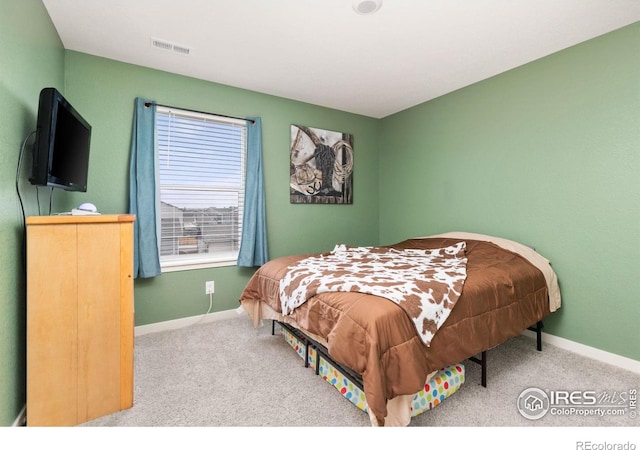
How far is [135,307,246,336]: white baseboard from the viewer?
2.72 m

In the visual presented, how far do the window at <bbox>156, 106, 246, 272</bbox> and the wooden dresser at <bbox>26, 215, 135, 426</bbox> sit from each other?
4.12 ft

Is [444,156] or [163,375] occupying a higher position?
[444,156]

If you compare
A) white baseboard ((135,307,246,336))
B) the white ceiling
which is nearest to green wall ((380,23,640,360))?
the white ceiling

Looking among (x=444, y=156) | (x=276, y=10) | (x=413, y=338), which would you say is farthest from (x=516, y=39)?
(x=413, y=338)

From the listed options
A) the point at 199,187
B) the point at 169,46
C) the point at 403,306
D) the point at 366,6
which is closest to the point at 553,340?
the point at 403,306

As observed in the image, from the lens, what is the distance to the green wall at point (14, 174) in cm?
135

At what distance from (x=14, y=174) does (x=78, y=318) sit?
0.78m

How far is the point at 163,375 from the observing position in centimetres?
203

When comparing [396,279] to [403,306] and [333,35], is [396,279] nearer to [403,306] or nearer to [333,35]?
[403,306]

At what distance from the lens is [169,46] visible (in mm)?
2375

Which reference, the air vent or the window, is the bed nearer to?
the window

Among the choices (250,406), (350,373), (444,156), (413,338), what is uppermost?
(444,156)

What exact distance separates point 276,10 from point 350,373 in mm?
2280
